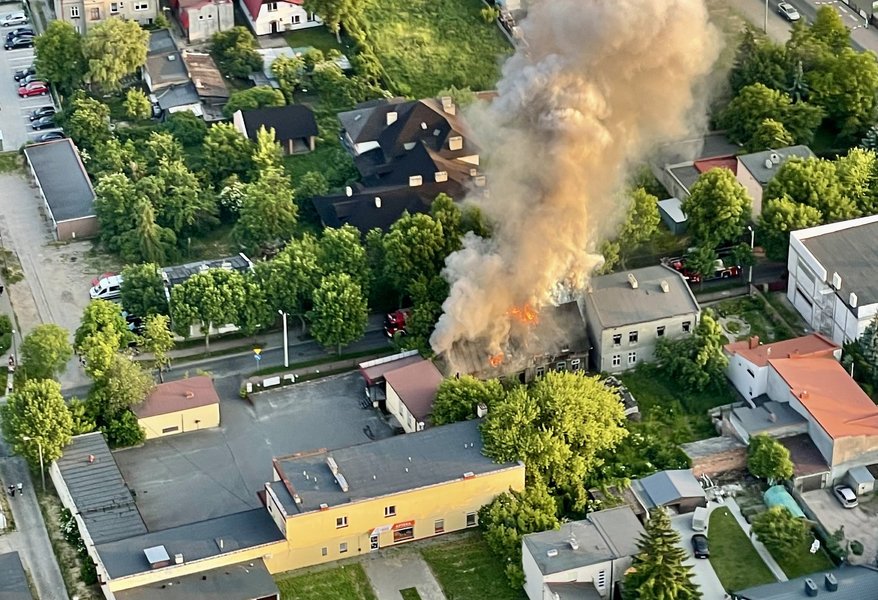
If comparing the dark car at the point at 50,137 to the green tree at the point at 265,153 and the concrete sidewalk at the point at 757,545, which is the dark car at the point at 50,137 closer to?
the green tree at the point at 265,153

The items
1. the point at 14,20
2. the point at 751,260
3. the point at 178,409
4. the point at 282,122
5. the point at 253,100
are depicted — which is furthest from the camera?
the point at 14,20

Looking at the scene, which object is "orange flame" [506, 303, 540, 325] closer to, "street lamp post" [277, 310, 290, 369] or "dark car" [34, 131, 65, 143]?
"street lamp post" [277, 310, 290, 369]

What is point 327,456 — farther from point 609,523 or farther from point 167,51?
point 167,51

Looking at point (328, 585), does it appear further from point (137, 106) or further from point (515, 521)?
point (137, 106)

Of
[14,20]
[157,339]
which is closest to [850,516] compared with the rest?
[157,339]

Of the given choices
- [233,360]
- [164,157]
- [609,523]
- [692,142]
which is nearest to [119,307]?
[233,360]

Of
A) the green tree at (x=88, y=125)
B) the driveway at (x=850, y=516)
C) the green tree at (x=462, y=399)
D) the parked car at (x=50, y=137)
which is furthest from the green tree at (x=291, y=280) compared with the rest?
the driveway at (x=850, y=516)

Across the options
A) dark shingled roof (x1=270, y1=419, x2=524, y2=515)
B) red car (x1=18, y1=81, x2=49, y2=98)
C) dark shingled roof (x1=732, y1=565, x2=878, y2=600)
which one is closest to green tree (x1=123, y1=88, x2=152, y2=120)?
red car (x1=18, y1=81, x2=49, y2=98)
